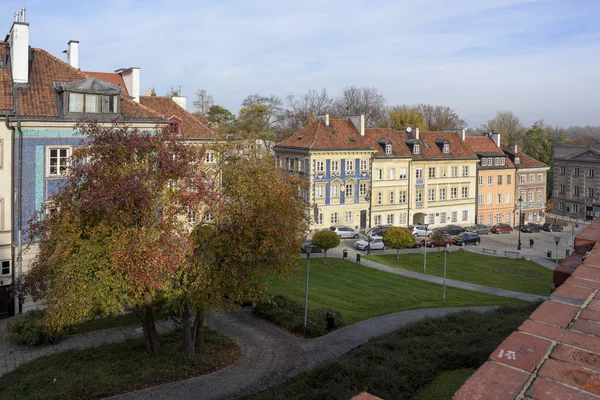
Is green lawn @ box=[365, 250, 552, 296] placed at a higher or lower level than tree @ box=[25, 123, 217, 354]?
lower

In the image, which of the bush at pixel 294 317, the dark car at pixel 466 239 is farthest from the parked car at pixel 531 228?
the bush at pixel 294 317

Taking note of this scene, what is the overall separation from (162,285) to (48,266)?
377 cm

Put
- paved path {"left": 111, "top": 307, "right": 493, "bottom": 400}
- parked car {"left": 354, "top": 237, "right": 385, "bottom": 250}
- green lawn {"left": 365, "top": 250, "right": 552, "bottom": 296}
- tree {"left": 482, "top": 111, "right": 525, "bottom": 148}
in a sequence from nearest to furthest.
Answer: paved path {"left": 111, "top": 307, "right": 493, "bottom": 400} < green lawn {"left": 365, "top": 250, "right": 552, "bottom": 296} < parked car {"left": 354, "top": 237, "right": 385, "bottom": 250} < tree {"left": 482, "top": 111, "right": 525, "bottom": 148}

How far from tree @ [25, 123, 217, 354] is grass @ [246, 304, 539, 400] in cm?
512

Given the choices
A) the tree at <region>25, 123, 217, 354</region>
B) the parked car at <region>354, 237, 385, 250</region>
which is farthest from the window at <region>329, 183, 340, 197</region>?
the tree at <region>25, 123, 217, 354</region>

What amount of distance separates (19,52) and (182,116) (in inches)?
441

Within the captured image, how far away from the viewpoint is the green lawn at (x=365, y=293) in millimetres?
26516

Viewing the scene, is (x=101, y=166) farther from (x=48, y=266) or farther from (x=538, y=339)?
(x=538, y=339)

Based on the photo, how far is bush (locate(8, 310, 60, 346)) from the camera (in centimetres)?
2081

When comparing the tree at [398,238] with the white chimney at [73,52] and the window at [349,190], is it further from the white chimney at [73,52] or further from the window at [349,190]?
the white chimney at [73,52]

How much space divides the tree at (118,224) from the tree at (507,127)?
3836 inches

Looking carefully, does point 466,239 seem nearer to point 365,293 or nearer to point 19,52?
point 365,293

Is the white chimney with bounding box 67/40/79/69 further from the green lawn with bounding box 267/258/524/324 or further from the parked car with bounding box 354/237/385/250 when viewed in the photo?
the parked car with bounding box 354/237/385/250

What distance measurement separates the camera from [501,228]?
6075 centimetres
